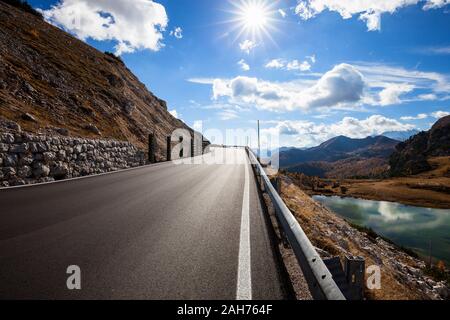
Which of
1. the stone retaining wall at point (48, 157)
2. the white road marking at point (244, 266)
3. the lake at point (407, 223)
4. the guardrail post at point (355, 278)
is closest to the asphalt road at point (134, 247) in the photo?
the white road marking at point (244, 266)

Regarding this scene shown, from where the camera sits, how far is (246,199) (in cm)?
910

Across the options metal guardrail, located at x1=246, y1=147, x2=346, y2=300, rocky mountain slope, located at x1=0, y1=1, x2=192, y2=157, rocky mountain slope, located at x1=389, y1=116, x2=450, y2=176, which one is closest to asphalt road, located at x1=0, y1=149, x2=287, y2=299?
metal guardrail, located at x1=246, y1=147, x2=346, y2=300

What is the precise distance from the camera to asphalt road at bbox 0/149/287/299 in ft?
10.9

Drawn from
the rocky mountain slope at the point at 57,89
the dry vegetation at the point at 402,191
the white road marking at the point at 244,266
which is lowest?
the dry vegetation at the point at 402,191

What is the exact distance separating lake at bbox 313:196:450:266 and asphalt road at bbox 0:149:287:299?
138 ft

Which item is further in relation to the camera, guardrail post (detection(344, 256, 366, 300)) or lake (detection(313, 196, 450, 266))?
lake (detection(313, 196, 450, 266))

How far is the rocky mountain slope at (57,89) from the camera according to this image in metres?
16.6

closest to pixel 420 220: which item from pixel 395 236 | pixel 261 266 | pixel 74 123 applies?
pixel 395 236

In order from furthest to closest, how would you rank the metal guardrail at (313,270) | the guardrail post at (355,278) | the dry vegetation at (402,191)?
the dry vegetation at (402,191) < the guardrail post at (355,278) < the metal guardrail at (313,270)

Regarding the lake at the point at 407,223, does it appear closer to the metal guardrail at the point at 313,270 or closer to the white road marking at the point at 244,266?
the white road marking at the point at 244,266

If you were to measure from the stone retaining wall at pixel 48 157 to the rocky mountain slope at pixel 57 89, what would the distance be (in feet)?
6.08

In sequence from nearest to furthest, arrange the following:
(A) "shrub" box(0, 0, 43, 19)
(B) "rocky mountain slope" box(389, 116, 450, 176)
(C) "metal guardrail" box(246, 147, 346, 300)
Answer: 1. (C) "metal guardrail" box(246, 147, 346, 300)
2. (A) "shrub" box(0, 0, 43, 19)
3. (B) "rocky mountain slope" box(389, 116, 450, 176)

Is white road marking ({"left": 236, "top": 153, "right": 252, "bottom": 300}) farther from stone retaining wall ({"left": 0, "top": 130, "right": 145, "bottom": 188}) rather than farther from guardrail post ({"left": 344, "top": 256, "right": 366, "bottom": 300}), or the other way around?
stone retaining wall ({"left": 0, "top": 130, "right": 145, "bottom": 188})

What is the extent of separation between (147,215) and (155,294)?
3.55 m
